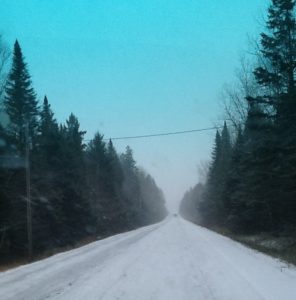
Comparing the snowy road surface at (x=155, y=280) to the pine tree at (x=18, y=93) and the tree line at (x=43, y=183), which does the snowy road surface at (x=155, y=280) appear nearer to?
the tree line at (x=43, y=183)

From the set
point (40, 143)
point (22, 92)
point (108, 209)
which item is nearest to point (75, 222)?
point (40, 143)

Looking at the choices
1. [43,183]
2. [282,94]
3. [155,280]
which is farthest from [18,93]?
[155,280]

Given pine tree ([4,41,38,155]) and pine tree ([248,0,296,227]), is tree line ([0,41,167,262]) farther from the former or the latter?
pine tree ([248,0,296,227])

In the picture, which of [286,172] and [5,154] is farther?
[5,154]

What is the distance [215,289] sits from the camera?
9.97 metres

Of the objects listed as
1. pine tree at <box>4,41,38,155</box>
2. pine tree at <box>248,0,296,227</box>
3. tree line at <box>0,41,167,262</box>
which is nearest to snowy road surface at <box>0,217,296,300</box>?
pine tree at <box>248,0,296,227</box>

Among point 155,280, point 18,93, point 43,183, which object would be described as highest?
point 18,93

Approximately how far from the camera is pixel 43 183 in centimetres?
3516

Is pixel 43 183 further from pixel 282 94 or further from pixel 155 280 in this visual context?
pixel 155 280

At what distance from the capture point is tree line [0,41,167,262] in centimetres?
2864

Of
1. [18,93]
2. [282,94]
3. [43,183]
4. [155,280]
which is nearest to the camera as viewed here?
[155,280]

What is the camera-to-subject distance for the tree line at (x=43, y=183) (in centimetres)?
2864

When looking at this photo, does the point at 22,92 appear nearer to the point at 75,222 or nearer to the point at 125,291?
the point at 75,222

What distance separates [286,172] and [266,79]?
487cm
